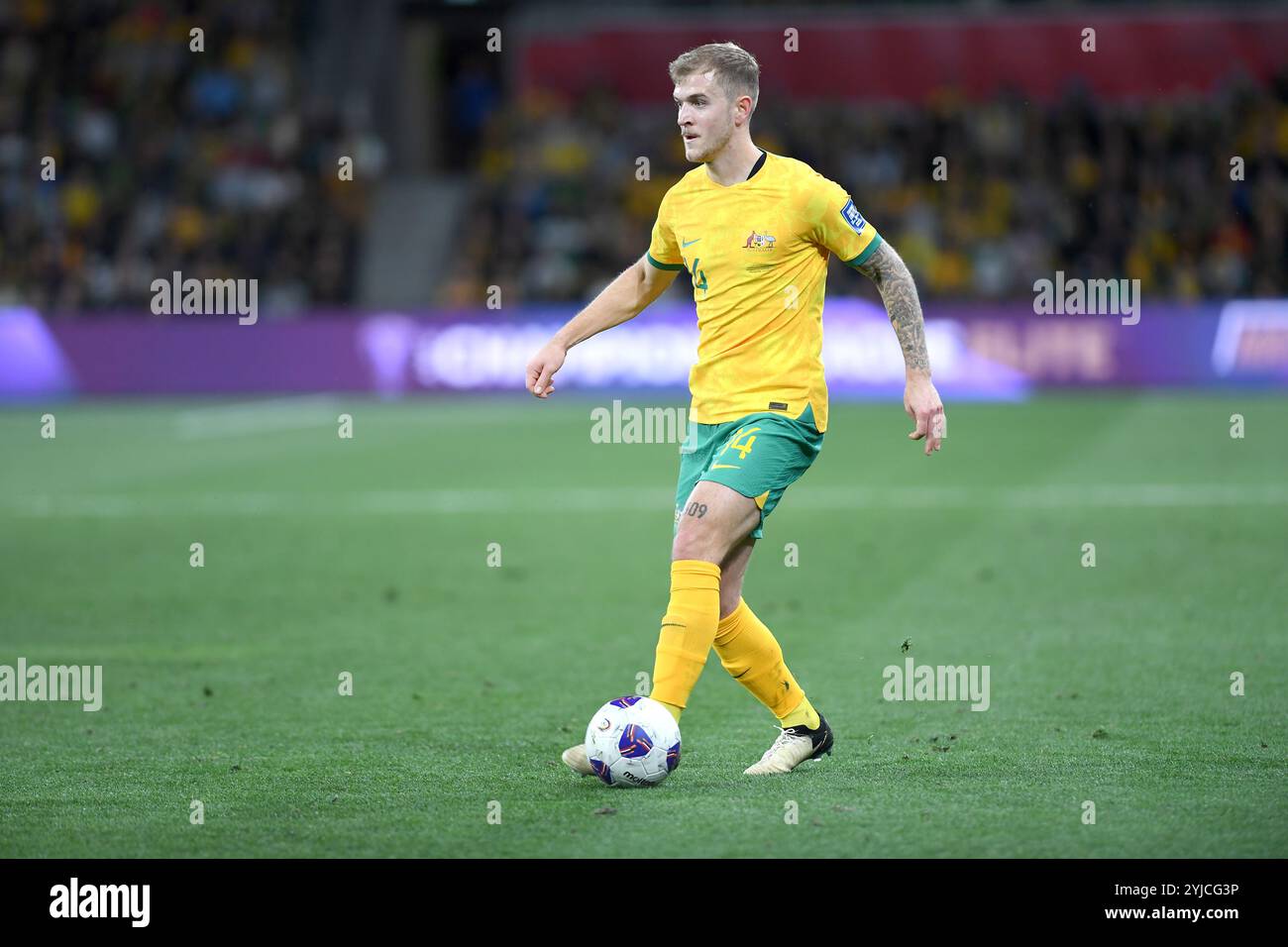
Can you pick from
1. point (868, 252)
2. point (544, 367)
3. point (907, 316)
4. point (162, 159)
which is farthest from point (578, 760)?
point (162, 159)

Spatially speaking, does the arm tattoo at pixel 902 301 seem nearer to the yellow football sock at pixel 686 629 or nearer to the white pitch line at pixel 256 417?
the yellow football sock at pixel 686 629

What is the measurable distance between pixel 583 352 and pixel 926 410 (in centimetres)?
1852

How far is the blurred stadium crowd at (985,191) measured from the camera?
82.8 feet

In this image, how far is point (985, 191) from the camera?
27250mm

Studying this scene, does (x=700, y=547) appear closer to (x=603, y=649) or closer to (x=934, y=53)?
(x=603, y=649)

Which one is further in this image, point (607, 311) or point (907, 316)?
point (607, 311)

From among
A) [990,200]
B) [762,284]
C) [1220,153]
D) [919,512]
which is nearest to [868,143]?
[990,200]

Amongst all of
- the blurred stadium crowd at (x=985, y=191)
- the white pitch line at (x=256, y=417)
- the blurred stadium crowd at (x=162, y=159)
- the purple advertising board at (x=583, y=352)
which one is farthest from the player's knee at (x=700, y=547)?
the blurred stadium crowd at (x=162, y=159)

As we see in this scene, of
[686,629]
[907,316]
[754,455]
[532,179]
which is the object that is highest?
[532,179]

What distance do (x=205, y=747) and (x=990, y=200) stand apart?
22.4 meters

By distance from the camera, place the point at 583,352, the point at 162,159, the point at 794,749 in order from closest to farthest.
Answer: the point at 794,749
the point at 583,352
the point at 162,159

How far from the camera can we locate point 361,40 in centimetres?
3241

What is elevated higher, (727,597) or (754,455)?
(754,455)
